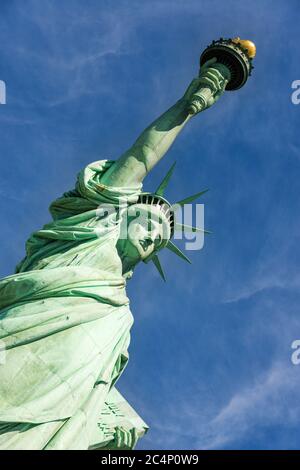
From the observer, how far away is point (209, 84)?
1497 centimetres

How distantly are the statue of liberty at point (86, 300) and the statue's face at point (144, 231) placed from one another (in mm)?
21

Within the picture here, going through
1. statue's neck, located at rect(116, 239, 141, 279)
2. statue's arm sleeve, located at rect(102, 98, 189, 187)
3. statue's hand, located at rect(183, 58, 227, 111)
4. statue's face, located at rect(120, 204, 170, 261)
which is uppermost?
statue's hand, located at rect(183, 58, 227, 111)

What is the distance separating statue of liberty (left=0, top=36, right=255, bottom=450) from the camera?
9.72m

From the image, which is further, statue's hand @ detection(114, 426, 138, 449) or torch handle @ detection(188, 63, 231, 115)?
torch handle @ detection(188, 63, 231, 115)

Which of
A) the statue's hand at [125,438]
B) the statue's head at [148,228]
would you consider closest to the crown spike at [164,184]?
the statue's head at [148,228]

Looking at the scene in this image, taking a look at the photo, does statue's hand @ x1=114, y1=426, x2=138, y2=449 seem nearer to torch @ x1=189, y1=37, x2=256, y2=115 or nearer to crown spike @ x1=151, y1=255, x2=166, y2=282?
crown spike @ x1=151, y1=255, x2=166, y2=282

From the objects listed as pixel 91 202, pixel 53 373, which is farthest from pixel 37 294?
pixel 91 202

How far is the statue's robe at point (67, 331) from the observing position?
9.54 metres

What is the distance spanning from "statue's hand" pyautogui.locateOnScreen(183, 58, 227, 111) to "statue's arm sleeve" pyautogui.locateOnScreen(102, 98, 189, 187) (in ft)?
1.28

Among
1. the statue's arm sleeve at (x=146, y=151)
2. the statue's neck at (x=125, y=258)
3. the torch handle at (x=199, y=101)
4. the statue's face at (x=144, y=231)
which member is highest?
the torch handle at (x=199, y=101)

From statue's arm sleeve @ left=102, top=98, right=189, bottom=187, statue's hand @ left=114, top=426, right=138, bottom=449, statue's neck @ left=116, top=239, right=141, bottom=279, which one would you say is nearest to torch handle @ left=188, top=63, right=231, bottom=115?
statue's arm sleeve @ left=102, top=98, right=189, bottom=187

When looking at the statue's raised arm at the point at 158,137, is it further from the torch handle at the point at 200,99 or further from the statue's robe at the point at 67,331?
the statue's robe at the point at 67,331
